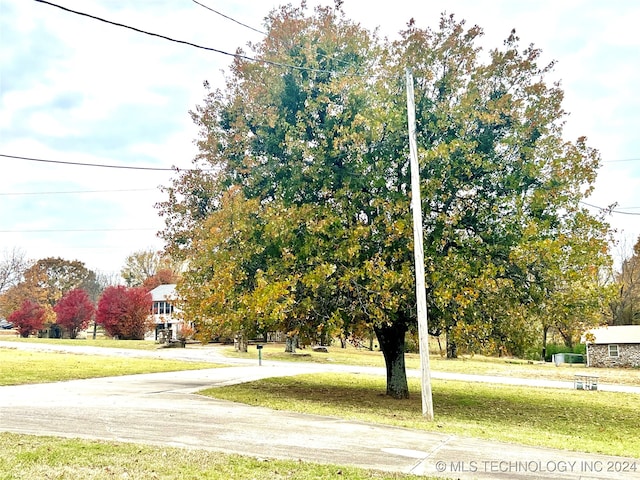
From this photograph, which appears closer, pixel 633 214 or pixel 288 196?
pixel 288 196

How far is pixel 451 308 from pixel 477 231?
2.26 metres

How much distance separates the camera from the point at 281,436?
29.7 feet

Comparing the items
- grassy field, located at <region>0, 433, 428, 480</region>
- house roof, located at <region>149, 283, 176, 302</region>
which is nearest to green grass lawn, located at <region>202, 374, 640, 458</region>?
grassy field, located at <region>0, 433, 428, 480</region>

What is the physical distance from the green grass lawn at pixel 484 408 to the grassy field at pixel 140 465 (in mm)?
4414

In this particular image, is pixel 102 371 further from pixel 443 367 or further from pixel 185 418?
pixel 443 367

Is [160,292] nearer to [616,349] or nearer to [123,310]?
[123,310]

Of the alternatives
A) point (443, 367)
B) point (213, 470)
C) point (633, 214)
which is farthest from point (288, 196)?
point (443, 367)

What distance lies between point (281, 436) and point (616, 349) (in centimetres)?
3952

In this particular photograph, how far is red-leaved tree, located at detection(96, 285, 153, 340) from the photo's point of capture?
48.3 meters

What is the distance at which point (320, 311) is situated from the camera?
14.3 metres

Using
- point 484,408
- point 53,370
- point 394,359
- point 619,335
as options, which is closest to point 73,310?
point 53,370

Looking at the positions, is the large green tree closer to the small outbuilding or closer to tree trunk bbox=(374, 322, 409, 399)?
tree trunk bbox=(374, 322, 409, 399)

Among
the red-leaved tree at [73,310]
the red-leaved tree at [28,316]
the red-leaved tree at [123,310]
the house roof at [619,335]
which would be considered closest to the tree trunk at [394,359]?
the house roof at [619,335]

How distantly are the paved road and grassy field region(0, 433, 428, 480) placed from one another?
1.76 feet
